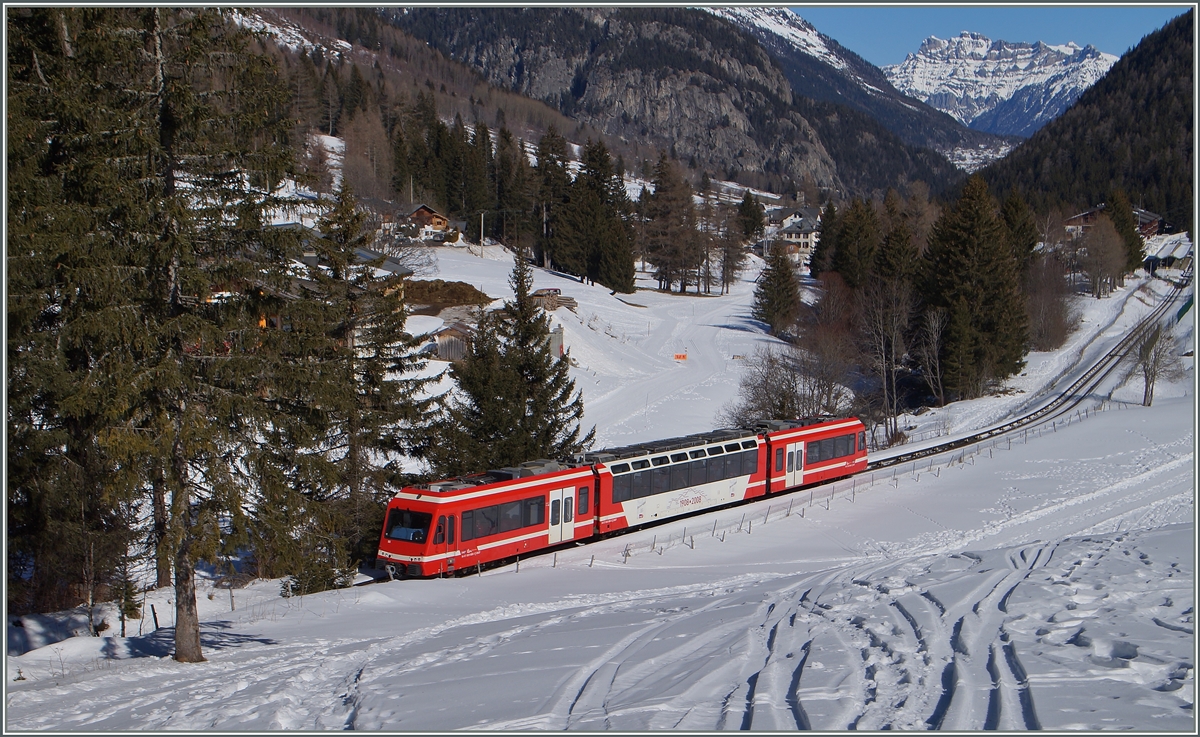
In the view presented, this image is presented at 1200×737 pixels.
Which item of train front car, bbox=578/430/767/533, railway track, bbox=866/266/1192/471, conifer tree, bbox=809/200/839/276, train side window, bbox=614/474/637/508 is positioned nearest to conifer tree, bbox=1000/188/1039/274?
railway track, bbox=866/266/1192/471

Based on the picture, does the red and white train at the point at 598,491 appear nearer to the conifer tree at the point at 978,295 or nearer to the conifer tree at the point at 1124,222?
the conifer tree at the point at 978,295

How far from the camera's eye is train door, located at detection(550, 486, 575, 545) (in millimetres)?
21984

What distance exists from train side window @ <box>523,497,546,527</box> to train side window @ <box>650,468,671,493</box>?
4.36 metres

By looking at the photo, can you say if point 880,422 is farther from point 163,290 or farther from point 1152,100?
point 1152,100

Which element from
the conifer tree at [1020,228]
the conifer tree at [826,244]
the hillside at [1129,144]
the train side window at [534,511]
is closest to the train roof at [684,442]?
the train side window at [534,511]

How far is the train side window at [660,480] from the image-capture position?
24848 mm

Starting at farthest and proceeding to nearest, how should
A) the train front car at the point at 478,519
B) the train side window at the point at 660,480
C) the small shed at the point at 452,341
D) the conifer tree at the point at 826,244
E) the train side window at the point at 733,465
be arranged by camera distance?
1. the conifer tree at the point at 826,244
2. the small shed at the point at 452,341
3. the train side window at the point at 733,465
4. the train side window at the point at 660,480
5. the train front car at the point at 478,519

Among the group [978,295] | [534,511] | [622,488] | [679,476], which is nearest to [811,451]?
[679,476]

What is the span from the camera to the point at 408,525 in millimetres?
19875

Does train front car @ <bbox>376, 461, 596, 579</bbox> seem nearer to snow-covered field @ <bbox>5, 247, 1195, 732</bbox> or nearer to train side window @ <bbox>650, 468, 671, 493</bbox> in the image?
snow-covered field @ <bbox>5, 247, 1195, 732</bbox>

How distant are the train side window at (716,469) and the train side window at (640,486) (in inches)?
111

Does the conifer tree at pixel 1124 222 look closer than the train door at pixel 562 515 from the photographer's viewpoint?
No

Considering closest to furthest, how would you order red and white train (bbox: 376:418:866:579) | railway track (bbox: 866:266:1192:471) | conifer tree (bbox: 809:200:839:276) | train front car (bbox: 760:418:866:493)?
red and white train (bbox: 376:418:866:579), train front car (bbox: 760:418:866:493), railway track (bbox: 866:266:1192:471), conifer tree (bbox: 809:200:839:276)

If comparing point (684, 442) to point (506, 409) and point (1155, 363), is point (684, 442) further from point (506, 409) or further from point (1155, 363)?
point (1155, 363)
